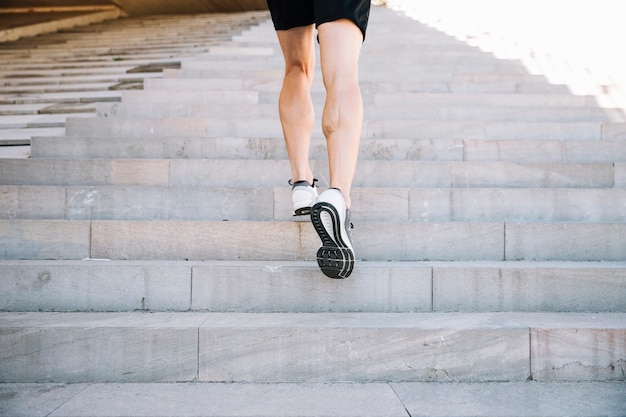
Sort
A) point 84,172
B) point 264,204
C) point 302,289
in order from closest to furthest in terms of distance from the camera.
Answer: point 302,289, point 264,204, point 84,172

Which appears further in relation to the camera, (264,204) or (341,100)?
(264,204)

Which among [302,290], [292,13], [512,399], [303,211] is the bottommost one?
[512,399]

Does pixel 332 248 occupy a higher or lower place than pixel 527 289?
higher

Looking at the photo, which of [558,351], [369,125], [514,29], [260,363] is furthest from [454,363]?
[514,29]

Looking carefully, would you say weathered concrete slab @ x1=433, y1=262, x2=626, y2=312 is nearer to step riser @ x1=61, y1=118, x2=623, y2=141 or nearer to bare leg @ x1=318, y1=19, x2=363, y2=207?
bare leg @ x1=318, y1=19, x2=363, y2=207

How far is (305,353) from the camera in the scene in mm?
2111

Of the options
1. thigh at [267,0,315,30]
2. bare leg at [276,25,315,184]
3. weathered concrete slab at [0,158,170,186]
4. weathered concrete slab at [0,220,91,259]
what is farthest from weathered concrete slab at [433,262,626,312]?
weathered concrete slab at [0,158,170,186]

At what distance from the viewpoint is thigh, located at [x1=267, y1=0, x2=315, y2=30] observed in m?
2.48

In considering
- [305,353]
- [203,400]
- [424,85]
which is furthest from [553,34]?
[203,400]

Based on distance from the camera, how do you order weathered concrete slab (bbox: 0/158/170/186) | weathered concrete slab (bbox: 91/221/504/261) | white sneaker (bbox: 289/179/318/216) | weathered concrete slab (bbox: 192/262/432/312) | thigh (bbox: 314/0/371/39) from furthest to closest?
weathered concrete slab (bbox: 0/158/170/186)
weathered concrete slab (bbox: 91/221/504/261)
white sneaker (bbox: 289/179/318/216)
weathered concrete slab (bbox: 192/262/432/312)
thigh (bbox: 314/0/371/39)

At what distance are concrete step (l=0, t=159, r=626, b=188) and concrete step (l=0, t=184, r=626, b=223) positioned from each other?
0.31m

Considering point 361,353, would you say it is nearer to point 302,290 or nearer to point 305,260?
point 302,290

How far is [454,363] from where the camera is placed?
211 centimetres

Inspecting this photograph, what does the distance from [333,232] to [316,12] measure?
96 cm
